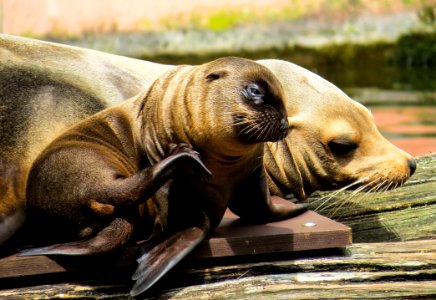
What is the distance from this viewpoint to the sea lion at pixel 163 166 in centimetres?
361

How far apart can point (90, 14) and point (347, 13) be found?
4132mm

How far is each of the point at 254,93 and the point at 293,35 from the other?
11.5 metres

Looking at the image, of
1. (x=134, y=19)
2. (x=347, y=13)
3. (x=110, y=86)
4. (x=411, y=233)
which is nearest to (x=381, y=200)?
(x=411, y=233)

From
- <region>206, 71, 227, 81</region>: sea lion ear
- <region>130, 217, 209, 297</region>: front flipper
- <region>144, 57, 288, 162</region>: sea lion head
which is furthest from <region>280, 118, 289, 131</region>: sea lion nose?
<region>130, 217, 209, 297</region>: front flipper

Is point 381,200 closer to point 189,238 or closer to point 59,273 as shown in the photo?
point 189,238

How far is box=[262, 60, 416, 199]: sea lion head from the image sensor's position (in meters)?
4.73

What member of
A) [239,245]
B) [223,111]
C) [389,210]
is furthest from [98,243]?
[389,210]

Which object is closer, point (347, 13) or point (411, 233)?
point (411, 233)

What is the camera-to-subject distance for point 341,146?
479 centimetres

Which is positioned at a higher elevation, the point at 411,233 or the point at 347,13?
the point at 347,13

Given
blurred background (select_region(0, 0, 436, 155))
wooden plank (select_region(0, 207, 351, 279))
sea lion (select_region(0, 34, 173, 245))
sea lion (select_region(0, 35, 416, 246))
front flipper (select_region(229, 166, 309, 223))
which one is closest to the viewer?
wooden plank (select_region(0, 207, 351, 279))

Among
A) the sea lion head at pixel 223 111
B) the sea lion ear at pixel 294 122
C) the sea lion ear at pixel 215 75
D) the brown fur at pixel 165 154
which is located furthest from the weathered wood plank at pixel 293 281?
the sea lion ear at pixel 294 122

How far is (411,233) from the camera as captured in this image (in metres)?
4.73

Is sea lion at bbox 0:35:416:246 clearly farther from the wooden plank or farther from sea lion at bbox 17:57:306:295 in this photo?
the wooden plank
